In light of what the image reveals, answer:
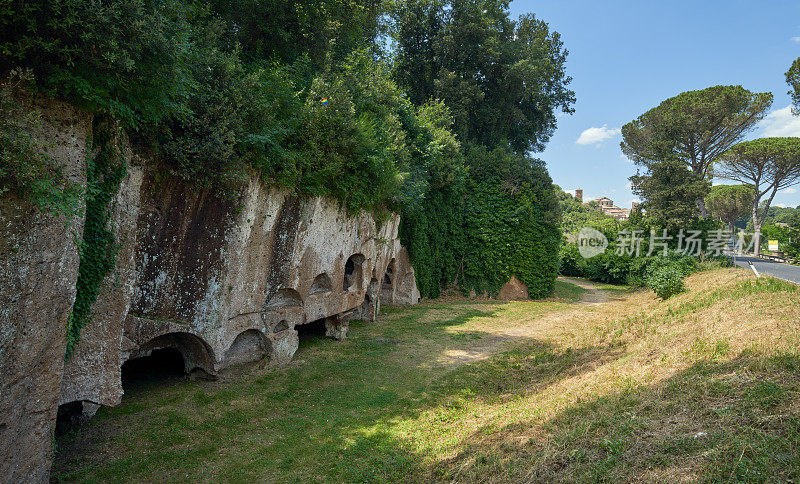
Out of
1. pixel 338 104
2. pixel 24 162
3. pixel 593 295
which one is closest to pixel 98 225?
pixel 24 162

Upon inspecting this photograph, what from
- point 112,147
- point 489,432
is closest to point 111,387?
point 112,147

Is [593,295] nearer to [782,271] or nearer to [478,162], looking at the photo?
[782,271]

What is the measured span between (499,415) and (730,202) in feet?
168

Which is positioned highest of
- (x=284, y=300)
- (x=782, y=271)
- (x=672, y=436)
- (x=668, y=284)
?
(x=782, y=271)

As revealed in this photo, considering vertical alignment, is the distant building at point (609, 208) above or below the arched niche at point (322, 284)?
above

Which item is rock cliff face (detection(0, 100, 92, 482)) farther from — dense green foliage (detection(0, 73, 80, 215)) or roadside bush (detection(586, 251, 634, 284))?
roadside bush (detection(586, 251, 634, 284))

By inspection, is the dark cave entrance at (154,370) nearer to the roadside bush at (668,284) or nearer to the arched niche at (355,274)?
the arched niche at (355,274)

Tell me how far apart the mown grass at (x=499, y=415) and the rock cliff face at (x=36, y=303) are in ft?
3.79

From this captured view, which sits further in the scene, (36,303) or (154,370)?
(154,370)

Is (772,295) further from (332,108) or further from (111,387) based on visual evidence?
(111,387)

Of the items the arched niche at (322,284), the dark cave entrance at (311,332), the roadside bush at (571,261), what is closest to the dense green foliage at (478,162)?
the dark cave entrance at (311,332)

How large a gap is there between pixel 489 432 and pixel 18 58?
28.4 ft

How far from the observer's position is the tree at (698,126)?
26.1 m

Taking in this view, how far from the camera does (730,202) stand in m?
44.6
